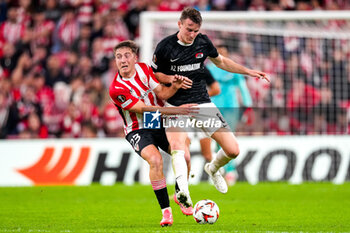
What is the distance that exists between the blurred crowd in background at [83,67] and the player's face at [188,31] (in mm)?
7273

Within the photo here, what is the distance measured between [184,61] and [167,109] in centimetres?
64

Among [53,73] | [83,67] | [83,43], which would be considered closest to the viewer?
[53,73]

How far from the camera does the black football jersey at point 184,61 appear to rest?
7.85m

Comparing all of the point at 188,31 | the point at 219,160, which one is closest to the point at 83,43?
the point at 219,160

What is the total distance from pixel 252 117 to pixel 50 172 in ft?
15.0

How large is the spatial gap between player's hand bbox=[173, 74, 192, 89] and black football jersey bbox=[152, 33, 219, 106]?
432 millimetres

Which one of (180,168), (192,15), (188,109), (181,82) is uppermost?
(192,15)

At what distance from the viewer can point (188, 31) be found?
7.67 meters

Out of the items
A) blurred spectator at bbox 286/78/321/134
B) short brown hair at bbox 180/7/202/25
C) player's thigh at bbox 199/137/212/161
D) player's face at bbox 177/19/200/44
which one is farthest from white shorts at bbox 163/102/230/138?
blurred spectator at bbox 286/78/321/134

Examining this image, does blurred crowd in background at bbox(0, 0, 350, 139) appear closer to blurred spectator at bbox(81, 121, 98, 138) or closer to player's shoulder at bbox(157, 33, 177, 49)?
blurred spectator at bbox(81, 121, 98, 138)

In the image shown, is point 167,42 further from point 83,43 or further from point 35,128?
point 83,43

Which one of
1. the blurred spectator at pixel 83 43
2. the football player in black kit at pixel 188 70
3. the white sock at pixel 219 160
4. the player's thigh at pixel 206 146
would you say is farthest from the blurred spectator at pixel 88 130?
the football player in black kit at pixel 188 70

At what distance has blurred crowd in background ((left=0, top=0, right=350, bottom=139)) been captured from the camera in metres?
14.9

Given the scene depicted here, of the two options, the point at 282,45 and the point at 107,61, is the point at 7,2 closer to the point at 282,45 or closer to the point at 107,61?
the point at 107,61
